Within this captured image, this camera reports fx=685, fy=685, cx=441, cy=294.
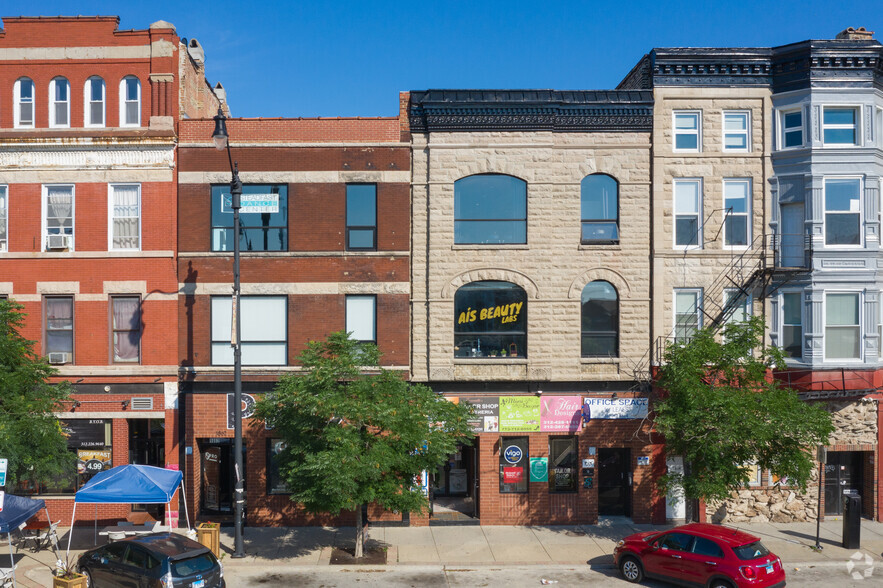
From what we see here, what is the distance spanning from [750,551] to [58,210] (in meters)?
20.0

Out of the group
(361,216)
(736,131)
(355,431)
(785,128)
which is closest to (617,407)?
(355,431)

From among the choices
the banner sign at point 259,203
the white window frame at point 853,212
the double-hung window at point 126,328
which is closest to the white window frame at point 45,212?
the double-hung window at point 126,328

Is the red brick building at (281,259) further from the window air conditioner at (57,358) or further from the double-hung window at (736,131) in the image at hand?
the double-hung window at (736,131)

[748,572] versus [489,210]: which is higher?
[489,210]

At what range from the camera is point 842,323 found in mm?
20000

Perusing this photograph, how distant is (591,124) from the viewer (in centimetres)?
2033

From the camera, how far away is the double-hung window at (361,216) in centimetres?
2017

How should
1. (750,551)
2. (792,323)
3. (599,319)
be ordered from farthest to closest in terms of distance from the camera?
1. (599,319)
2. (792,323)
3. (750,551)

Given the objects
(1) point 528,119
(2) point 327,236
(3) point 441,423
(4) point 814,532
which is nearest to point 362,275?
(2) point 327,236

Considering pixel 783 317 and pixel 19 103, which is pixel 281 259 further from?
pixel 783 317

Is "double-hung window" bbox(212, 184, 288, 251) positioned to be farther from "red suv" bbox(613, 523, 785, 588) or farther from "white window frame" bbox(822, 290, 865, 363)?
"white window frame" bbox(822, 290, 865, 363)

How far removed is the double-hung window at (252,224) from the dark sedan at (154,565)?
28.2 feet

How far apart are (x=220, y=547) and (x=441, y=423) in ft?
21.5

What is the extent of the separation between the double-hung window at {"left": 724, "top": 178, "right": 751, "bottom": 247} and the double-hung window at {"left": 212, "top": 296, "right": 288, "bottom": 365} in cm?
1331
